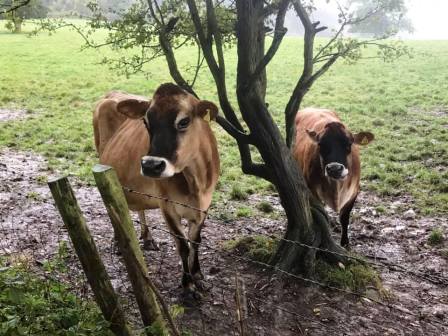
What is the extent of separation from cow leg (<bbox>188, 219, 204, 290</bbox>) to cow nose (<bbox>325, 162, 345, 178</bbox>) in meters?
1.50

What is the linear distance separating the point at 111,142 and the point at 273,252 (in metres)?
2.21

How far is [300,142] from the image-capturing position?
6.68 metres

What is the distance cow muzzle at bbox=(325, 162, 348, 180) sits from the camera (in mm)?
5441

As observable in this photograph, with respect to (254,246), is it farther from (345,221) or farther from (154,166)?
(154,166)

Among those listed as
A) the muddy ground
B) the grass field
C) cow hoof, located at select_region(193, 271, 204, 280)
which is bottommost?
the muddy ground

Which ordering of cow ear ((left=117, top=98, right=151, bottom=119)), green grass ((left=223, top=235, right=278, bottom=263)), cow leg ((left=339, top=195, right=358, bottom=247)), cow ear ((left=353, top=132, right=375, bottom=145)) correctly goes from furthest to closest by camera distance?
cow leg ((left=339, top=195, right=358, bottom=247)) → cow ear ((left=353, top=132, right=375, bottom=145)) → green grass ((left=223, top=235, right=278, bottom=263)) → cow ear ((left=117, top=98, right=151, bottom=119))

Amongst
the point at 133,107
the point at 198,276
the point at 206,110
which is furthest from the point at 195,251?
A: the point at 133,107

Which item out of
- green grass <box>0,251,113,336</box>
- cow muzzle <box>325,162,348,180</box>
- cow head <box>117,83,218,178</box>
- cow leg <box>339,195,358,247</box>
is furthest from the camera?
cow leg <box>339,195,358,247</box>

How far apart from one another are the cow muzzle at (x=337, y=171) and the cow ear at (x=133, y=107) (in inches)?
79.8

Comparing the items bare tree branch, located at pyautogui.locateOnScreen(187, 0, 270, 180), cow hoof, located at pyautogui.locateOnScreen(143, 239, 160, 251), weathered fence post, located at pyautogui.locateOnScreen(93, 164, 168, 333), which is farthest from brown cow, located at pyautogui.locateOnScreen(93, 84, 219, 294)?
weathered fence post, located at pyautogui.locateOnScreen(93, 164, 168, 333)

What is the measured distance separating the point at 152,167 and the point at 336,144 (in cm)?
241

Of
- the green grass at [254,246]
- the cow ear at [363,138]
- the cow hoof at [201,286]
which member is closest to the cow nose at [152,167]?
the cow hoof at [201,286]

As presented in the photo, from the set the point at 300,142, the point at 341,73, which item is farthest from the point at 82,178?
the point at 341,73

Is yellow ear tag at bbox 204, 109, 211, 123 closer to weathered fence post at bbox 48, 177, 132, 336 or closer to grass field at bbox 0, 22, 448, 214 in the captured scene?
weathered fence post at bbox 48, 177, 132, 336
